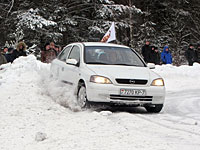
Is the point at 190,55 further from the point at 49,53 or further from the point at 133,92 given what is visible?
the point at 133,92

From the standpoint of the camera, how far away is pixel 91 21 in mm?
27562

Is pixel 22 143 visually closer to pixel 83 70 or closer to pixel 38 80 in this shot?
pixel 83 70

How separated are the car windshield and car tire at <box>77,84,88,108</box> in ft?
2.31

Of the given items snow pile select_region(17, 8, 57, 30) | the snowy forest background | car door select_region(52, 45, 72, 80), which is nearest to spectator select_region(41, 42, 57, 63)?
the snowy forest background

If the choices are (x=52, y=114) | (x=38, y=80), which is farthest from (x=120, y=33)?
(x=52, y=114)

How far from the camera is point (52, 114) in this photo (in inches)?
293

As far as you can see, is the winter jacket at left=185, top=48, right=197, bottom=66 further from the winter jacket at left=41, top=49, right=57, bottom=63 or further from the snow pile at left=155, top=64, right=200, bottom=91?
the winter jacket at left=41, top=49, right=57, bottom=63

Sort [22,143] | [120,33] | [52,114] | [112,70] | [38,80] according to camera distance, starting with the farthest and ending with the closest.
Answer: [120,33], [38,80], [112,70], [52,114], [22,143]

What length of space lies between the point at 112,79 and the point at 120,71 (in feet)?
1.23

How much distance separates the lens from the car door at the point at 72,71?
8.61 metres

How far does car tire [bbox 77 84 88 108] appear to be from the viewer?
7.95m

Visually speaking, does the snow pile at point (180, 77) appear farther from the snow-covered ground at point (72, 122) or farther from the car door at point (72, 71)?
the car door at point (72, 71)

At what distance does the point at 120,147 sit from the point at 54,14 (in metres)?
21.1

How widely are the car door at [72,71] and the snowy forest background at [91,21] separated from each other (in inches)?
451
